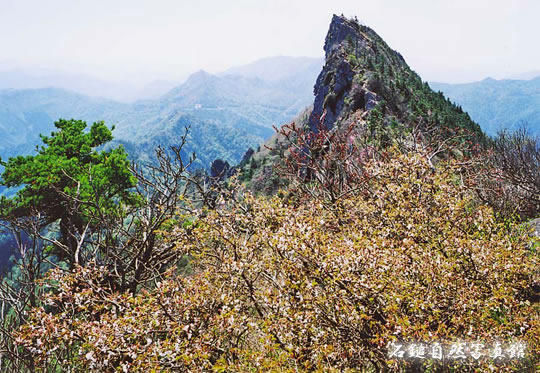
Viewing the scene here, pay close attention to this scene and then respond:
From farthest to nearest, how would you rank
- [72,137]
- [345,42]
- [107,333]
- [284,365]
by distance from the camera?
[345,42] < [72,137] < [107,333] < [284,365]

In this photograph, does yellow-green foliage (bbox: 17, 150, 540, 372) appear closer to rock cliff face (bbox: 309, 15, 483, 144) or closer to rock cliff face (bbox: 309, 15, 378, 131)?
rock cliff face (bbox: 309, 15, 483, 144)

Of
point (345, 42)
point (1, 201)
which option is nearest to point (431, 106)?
point (345, 42)

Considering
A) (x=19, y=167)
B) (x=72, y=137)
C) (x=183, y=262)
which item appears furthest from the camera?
(x=183, y=262)

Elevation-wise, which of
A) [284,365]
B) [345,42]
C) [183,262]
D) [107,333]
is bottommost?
[183,262]

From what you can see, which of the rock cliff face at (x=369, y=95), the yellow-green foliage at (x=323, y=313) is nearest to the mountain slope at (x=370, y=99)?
the rock cliff face at (x=369, y=95)

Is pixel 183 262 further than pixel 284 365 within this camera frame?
Yes

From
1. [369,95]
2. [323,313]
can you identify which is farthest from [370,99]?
[323,313]

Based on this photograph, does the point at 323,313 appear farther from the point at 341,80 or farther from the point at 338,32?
the point at 338,32

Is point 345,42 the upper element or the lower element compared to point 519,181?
upper

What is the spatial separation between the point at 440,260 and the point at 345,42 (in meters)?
98.1

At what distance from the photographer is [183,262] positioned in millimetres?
51625

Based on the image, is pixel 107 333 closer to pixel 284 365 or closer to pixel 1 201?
pixel 284 365

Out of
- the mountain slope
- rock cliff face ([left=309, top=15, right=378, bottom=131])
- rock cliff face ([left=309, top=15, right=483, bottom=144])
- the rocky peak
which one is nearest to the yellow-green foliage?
the mountain slope

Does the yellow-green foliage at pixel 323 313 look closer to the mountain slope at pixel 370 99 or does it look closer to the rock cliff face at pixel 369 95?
the mountain slope at pixel 370 99
